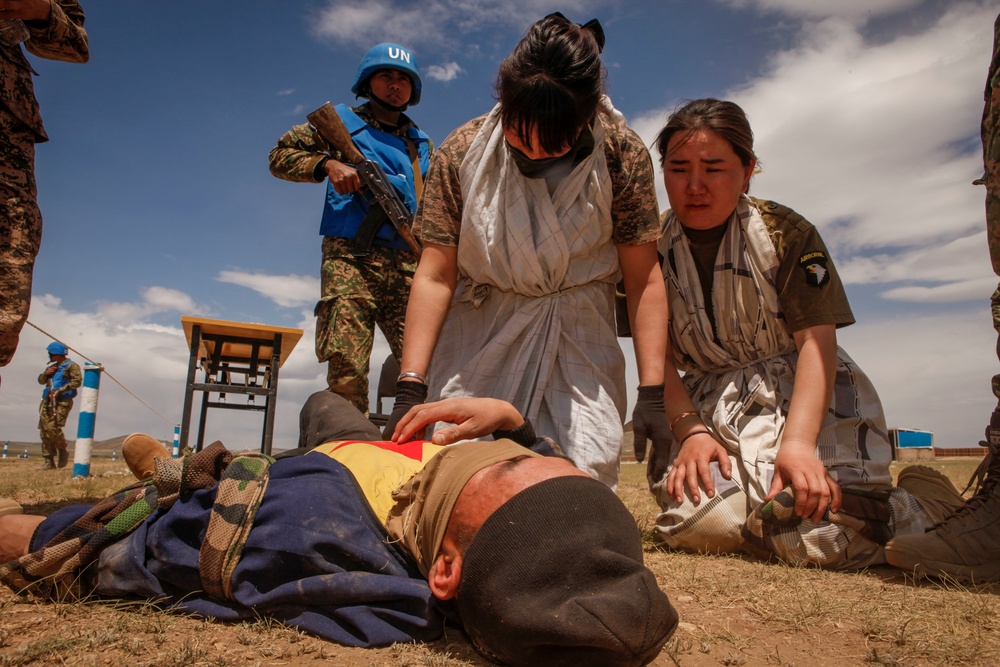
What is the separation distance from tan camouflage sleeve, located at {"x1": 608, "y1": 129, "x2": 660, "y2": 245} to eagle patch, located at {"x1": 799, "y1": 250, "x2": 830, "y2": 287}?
1.86 ft

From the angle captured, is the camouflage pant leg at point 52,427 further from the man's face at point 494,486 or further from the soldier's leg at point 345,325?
the man's face at point 494,486

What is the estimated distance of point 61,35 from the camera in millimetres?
3156

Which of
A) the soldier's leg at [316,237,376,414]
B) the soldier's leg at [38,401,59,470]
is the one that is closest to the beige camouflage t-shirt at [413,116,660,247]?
the soldier's leg at [316,237,376,414]

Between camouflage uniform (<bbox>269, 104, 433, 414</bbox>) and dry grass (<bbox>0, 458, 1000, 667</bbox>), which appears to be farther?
camouflage uniform (<bbox>269, 104, 433, 414</bbox>)

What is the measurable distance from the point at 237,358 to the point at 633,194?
22.1 feet

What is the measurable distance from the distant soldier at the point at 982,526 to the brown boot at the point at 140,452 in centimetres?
247

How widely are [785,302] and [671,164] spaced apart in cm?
72

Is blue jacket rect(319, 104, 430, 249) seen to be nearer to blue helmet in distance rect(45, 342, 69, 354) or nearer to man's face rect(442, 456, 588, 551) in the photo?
man's face rect(442, 456, 588, 551)

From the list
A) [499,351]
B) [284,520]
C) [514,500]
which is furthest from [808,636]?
[499,351]

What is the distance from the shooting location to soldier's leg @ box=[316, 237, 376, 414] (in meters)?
3.54

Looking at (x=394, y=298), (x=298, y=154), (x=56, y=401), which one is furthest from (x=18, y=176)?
(x=56, y=401)

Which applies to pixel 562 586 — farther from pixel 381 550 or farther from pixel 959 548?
pixel 959 548

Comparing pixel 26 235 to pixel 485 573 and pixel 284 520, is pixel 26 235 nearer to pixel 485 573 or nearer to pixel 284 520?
pixel 284 520

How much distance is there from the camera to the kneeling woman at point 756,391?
2438 mm
